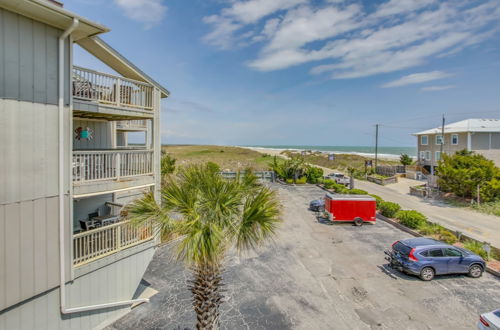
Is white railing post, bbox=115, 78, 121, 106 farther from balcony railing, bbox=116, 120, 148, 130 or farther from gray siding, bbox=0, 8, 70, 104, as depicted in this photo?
balcony railing, bbox=116, 120, 148, 130

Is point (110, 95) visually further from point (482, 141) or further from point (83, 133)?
point (482, 141)

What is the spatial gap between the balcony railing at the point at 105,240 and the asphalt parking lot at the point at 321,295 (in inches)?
94.5

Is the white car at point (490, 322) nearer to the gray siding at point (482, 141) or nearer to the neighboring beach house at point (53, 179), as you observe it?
the neighboring beach house at point (53, 179)

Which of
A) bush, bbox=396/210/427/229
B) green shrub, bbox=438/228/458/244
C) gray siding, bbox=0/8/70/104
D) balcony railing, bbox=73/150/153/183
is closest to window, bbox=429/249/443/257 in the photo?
green shrub, bbox=438/228/458/244

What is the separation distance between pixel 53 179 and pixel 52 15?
401 cm

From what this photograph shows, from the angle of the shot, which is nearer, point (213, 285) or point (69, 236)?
point (213, 285)

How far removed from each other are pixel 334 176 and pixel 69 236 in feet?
114

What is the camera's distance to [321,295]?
33.8 ft

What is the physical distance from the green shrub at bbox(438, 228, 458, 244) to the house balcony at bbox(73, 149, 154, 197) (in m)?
Result: 15.9

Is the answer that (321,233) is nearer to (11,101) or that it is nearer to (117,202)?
(117,202)

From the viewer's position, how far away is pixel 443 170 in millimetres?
25141

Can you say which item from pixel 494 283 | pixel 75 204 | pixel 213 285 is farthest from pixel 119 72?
pixel 494 283

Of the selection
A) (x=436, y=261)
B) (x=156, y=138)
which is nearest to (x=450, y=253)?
(x=436, y=261)

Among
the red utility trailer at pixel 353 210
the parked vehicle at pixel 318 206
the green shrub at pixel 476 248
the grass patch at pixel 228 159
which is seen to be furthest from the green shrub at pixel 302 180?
the green shrub at pixel 476 248
